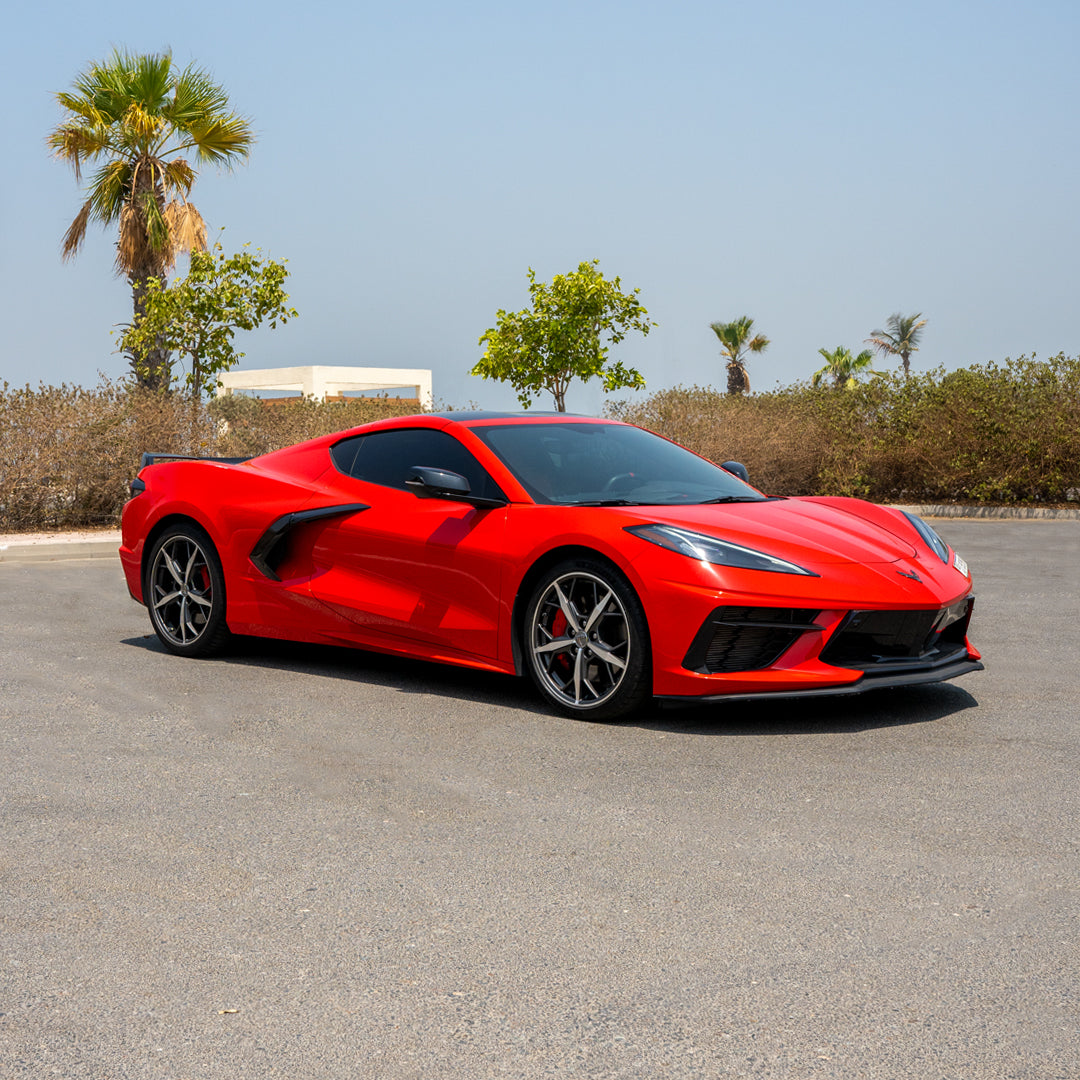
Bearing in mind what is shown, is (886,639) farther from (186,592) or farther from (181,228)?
(181,228)

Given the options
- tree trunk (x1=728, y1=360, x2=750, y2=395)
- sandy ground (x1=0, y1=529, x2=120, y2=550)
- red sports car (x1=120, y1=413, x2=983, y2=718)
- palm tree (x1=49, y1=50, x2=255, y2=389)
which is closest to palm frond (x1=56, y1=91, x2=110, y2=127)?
palm tree (x1=49, y1=50, x2=255, y2=389)

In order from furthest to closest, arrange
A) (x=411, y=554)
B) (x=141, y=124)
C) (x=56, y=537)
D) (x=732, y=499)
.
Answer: (x=141, y=124), (x=56, y=537), (x=732, y=499), (x=411, y=554)

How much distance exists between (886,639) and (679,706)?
3.11 ft

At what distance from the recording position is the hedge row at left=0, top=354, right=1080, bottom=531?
17703 millimetres

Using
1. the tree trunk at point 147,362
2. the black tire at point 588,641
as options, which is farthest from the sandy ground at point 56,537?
the black tire at point 588,641

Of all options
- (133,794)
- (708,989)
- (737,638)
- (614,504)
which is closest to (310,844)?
(133,794)

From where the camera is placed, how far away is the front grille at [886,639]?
569 centimetres

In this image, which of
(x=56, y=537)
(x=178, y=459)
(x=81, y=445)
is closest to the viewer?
(x=178, y=459)

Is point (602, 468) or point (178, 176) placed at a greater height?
point (178, 176)

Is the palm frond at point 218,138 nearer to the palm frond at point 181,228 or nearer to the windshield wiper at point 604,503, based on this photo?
the palm frond at point 181,228

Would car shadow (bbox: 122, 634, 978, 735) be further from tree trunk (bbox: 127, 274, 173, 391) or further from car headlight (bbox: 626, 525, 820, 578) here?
tree trunk (bbox: 127, 274, 173, 391)

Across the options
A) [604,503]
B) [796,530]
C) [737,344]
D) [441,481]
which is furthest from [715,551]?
[737,344]

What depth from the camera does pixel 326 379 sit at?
7294cm

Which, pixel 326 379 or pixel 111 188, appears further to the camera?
pixel 326 379
